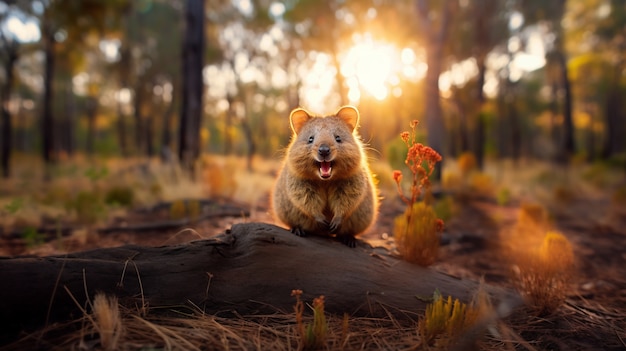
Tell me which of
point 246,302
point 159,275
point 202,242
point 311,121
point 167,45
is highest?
point 167,45

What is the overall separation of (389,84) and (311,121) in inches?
537

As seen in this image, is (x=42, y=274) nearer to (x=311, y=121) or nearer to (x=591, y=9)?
(x=311, y=121)

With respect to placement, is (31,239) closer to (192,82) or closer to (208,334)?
(208,334)

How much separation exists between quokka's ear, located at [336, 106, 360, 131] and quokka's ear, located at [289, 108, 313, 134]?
31cm

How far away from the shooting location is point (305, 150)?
3031mm

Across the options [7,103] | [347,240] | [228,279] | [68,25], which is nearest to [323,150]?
[347,240]

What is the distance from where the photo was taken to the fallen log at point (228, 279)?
7.20 feet

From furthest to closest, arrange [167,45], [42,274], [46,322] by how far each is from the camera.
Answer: [167,45] < [42,274] < [46,322]

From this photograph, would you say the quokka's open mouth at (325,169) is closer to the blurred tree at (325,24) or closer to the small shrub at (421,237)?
the small shrub at (421,237)

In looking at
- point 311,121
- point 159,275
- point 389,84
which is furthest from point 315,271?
point 389,84

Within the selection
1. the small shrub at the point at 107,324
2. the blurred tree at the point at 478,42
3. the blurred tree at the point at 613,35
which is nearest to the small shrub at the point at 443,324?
the small shrub at the point at 107,324

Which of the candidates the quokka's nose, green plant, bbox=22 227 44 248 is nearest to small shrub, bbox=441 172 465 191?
the quokka's nose

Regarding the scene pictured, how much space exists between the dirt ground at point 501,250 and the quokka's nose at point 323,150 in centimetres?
118

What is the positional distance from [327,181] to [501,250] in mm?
4079
